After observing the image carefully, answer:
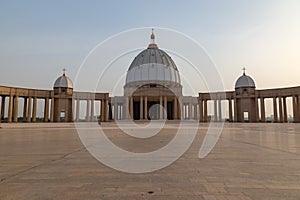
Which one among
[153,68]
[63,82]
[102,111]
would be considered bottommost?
[102,111]

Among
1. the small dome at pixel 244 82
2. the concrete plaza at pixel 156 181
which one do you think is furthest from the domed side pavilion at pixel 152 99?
the concrete plaza at pixel 156 181

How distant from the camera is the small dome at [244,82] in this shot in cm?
6362

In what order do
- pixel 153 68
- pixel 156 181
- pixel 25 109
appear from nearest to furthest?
pixel 156 181
pixel 25 109
pixel 153 68

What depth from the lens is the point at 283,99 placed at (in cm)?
5941

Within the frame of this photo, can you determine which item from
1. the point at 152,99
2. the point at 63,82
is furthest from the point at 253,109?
the point at 63,82

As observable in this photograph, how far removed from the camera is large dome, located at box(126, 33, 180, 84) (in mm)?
69250

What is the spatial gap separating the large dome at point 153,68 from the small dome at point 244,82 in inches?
656

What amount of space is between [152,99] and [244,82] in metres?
23.7

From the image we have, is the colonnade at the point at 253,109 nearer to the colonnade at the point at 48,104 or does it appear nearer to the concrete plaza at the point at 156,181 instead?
the colonnade at the point at 48,104

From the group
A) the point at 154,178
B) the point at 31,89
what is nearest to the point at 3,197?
the point at 154,178

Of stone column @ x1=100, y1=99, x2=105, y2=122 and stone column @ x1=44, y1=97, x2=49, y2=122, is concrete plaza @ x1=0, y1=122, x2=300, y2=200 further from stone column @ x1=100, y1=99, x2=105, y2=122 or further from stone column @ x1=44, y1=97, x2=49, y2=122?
stone column @ x1=100, y1=99, x2=105, y2=122

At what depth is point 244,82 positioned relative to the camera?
64062mm

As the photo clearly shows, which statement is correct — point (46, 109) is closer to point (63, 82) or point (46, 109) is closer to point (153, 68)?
point (63, 82)

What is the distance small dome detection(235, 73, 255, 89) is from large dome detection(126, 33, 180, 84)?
1666 cm
